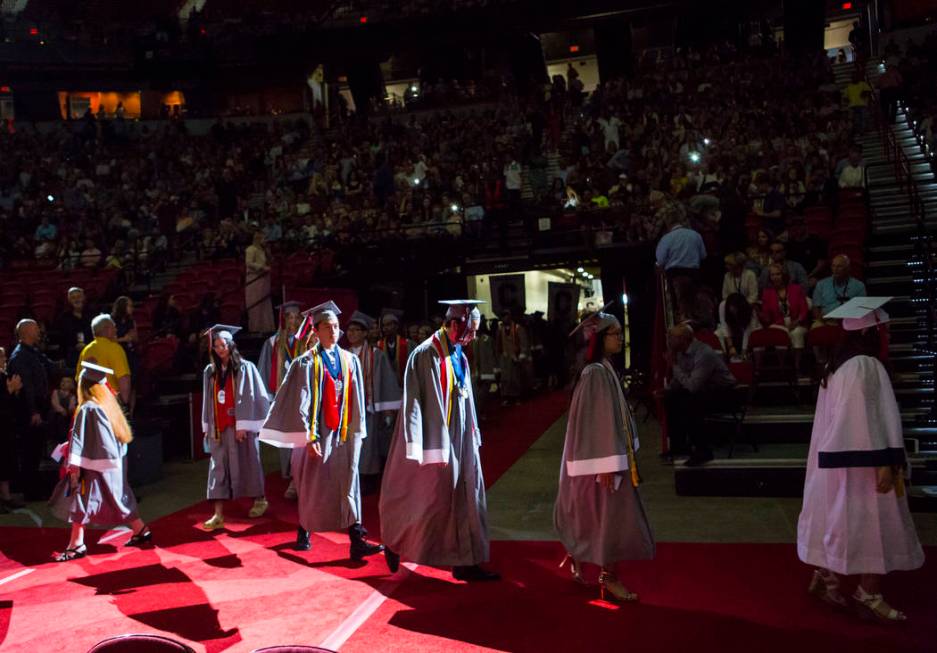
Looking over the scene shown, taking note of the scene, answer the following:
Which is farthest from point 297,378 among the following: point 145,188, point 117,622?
point 145,188

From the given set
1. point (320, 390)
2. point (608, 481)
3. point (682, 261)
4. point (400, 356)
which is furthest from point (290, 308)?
point (608, 481)

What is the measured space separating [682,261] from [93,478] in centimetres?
671

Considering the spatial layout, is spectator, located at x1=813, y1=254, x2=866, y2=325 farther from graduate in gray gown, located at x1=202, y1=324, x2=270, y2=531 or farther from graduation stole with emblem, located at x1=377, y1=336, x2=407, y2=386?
graduate in gray gown, located at x1=202, y1=324, x2=270, y2=531

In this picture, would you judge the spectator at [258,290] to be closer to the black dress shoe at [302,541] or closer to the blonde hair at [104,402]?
the blonde hair at [104,402]

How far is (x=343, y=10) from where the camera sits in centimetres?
3111

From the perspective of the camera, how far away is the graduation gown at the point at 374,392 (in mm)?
8438

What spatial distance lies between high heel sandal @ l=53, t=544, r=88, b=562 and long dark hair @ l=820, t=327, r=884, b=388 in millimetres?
5860

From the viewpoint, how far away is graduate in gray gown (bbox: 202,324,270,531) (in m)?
7.43

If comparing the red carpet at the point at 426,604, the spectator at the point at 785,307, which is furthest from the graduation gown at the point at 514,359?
the red carpet at the point at 426,604

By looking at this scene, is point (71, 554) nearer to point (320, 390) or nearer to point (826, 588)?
point (320, 390)

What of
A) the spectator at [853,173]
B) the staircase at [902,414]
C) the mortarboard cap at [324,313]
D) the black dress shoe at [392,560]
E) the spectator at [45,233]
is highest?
the spectator at [45,233]

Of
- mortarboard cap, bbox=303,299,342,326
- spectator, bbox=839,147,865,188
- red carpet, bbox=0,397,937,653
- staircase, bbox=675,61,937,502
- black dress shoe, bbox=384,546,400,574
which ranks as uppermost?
spectator, bbox=839,147,865,188

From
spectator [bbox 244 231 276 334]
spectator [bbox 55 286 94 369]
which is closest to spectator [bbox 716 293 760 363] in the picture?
spectator [bbox 244 231 276 334]

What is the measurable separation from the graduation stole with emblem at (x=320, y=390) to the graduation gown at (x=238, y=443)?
1369 millimetres
